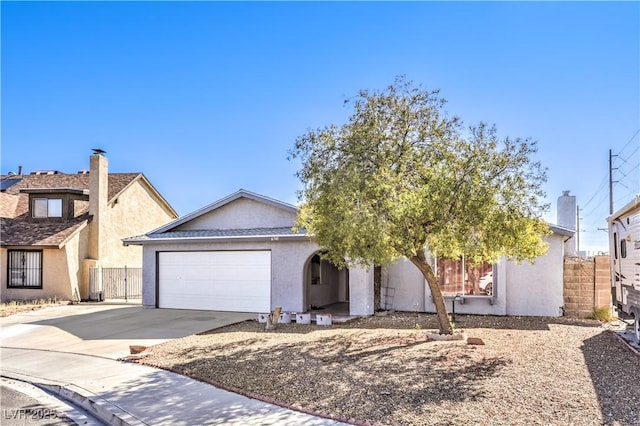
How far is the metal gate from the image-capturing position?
21438mm

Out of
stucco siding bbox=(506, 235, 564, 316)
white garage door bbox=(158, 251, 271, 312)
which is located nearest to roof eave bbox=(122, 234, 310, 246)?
white garage door bbox=(158, 251, 271, 312)

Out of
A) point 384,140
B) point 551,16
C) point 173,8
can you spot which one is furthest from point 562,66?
point 173,8

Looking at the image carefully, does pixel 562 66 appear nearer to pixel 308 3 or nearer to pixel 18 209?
pixel 308 3

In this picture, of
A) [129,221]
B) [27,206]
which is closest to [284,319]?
[129,221]

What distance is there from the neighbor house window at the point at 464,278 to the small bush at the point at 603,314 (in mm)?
3084

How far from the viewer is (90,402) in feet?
22.6

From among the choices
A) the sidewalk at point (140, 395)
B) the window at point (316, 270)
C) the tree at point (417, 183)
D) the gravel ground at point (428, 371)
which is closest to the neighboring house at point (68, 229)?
the window at point (316, 270)

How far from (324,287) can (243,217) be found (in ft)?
14.8

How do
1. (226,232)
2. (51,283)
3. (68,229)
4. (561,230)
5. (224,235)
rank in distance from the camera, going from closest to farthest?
1. (561,230)
2. (224,235)
3. (226,232)
4. (51,283)
5. (68,229)

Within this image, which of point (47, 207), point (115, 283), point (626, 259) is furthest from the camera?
point (47, 207)

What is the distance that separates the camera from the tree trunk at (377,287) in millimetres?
15172

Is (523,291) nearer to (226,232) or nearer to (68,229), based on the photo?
(226,232)

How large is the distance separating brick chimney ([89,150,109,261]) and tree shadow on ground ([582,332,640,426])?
21149mm

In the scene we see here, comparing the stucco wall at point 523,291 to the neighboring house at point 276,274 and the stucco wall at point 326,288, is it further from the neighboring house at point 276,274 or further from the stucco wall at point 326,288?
the stucco wall at point 326,288
